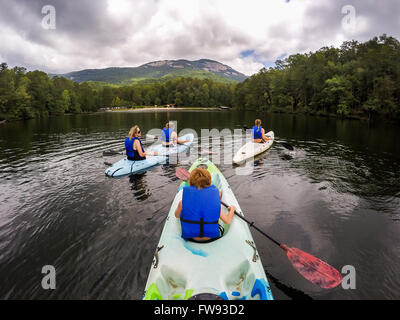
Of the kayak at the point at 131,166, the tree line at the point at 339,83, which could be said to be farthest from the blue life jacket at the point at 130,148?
the tree line at the point at 339,83

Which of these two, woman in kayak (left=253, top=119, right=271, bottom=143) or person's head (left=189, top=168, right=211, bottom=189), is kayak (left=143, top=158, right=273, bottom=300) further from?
woman in kayak (left=253, top=119, right=271, bottom=143)

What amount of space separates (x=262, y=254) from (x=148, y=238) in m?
2.77

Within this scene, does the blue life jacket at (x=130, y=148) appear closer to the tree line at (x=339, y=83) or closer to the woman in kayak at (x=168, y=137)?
the woman in kayak at (x=168, y=137)

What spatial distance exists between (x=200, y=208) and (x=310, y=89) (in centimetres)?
5747

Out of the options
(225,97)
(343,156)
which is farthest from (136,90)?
(343,156)

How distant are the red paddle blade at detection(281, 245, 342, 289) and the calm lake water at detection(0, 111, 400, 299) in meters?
0.29

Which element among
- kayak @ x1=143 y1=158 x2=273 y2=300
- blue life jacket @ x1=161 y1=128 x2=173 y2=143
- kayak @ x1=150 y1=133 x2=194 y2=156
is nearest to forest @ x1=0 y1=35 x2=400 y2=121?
kayak @ x1=150 y1=133 x2=194 y2=156

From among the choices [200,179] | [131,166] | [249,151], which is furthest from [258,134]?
[200,179]

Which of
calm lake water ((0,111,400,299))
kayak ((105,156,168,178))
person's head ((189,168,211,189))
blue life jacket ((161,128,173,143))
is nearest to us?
person's head ((189,168,211,189))

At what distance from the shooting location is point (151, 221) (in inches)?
245

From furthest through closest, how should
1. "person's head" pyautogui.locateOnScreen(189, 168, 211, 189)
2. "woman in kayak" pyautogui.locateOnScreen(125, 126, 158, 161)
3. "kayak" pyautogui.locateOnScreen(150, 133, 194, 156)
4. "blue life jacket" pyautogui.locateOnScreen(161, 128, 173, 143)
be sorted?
"blue life jacket" pyautogui.locateOnScreen(161, 128, 173, 143), "kayak" pyautogui.locateOnScreen(150, 133, 194, 156), "woman in kayak" pyautogui.locateOnScreen(125, 126, 158, 161), "person's head" pyautogui.locateOnScreen(189, 168, 211, 189)

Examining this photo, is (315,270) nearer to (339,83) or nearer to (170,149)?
(170,149)

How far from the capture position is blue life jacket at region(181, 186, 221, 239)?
12.5ft

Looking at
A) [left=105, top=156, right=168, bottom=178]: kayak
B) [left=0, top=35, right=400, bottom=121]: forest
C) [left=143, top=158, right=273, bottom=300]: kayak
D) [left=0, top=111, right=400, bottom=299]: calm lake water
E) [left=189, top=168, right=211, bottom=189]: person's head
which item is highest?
[left=0, top=35, right=400, bottom=121]: forest
